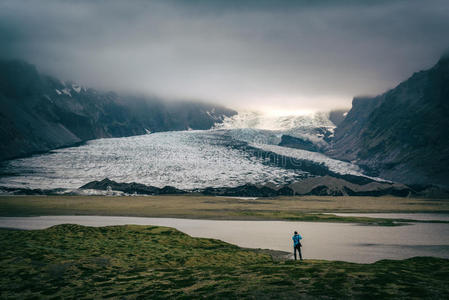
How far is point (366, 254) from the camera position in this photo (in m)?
47.5

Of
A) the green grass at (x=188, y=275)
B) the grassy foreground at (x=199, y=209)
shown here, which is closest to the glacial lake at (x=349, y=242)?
the green grass at (x=188, y=275)

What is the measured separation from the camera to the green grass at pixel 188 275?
86.6 ft

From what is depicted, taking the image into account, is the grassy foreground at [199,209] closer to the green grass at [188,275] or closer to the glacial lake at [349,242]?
the glacial lake at [349,242]

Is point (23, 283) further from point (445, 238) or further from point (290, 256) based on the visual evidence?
point (445, 238)

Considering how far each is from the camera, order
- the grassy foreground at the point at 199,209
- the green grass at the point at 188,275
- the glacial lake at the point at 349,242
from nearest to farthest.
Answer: the green grass at the point at 188,275, the glacial lake at the point at 349,242, the grassy foreground at the point at 199,209

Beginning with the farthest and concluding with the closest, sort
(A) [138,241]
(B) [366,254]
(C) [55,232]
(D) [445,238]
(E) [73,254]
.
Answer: (D) [445,238], (C) [55,232], (A) [138,241], (B) [366,254], (E) [73,254]

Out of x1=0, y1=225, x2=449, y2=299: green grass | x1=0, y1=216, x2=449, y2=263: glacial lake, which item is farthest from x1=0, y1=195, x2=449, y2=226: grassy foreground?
x1=0, y1=225, x2=449, y2=299: green grass

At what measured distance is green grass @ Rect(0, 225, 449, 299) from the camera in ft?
86.6

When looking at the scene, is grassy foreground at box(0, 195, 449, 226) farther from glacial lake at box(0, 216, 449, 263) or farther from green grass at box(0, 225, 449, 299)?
green grass at box(0, 225, 449, 299)

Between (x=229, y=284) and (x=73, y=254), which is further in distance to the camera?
(x=73, y=254)

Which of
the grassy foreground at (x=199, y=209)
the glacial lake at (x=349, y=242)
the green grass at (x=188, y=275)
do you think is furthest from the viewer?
the grassy foreground at (x=199, y=209)

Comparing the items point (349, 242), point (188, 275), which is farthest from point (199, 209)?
point (188, 275)

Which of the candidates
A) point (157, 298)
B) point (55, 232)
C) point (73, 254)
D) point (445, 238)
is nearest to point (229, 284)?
point (157, 298)

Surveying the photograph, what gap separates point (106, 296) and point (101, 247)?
21.7 meters
